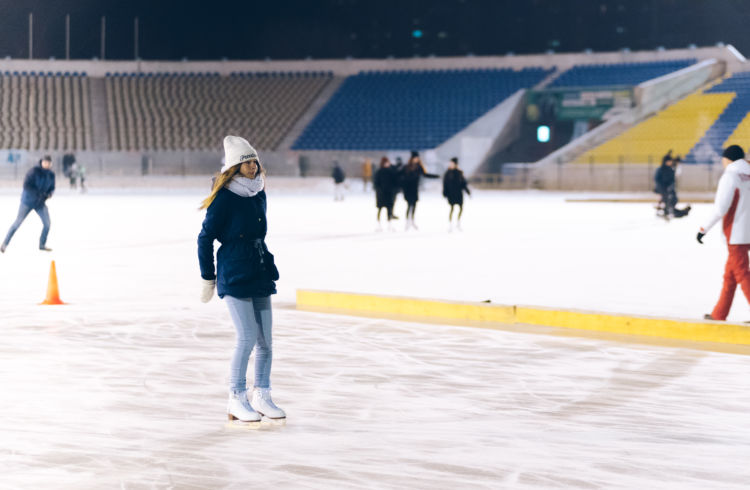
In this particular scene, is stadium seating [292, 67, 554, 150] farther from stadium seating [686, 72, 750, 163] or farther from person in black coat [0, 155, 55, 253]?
person in black coat [0, 155, 55, 253]

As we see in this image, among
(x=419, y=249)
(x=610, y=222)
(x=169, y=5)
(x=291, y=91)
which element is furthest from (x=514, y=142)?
(x=419, y=249)

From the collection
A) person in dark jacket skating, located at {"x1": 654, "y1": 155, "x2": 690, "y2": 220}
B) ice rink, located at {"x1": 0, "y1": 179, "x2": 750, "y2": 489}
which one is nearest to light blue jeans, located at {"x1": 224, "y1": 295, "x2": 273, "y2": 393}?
ice rink, located at {"x1": 0, "y1": 179, "x2": 750, "y2": 489}

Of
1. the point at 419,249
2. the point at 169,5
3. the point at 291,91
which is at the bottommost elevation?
the point at 419,249

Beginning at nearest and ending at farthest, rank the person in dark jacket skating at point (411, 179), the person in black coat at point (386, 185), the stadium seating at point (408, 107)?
the person in dark jacket skating at point (411, 179) → the person in black coat at point (386, 185) → the stadium seating at point (408, 107)

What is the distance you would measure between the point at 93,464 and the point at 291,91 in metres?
65.8

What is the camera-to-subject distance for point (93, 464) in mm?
6047

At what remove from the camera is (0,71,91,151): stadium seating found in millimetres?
64375

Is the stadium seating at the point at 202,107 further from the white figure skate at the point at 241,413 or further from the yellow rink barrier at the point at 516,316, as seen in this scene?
the white figure skate at the point at 241,413

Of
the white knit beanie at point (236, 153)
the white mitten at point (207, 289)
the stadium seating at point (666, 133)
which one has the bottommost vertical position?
the white mitten at point (207, 289)

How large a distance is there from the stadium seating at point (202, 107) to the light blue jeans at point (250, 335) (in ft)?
193

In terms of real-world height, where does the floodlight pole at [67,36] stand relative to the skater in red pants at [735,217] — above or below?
above

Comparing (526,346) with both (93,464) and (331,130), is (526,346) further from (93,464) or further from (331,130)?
(331,130)

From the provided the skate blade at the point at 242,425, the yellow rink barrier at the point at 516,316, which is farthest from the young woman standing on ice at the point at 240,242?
the yellow rink barrier at the point at 516,316

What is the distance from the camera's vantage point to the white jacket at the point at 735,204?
10.3 metres
